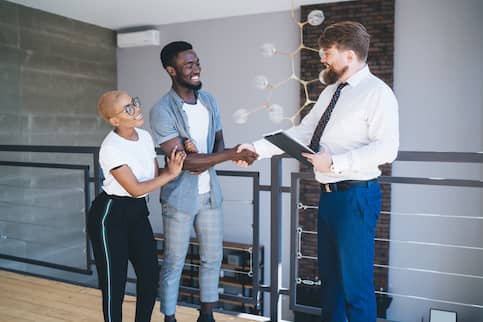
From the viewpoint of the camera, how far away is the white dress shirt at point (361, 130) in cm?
154

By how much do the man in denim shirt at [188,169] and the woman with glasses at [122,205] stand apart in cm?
10

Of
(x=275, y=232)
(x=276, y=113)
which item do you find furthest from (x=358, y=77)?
(x=276, y=113)

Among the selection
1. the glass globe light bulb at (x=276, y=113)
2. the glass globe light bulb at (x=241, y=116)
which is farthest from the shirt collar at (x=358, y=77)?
the glass globe light bulb at (x=241, y=116)

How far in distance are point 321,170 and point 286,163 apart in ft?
15.3

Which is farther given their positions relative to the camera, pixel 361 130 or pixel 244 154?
pixel 244 154

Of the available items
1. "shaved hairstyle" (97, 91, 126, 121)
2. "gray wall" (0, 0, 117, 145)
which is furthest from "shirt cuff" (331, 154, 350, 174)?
"gray wall" (0, 0, 117, 145)

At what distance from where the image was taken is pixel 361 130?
162 centimetres

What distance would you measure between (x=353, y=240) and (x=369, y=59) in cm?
442

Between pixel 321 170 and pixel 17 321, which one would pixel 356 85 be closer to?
pixel 321 170

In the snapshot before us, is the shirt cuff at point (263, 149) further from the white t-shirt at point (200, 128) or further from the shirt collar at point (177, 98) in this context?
the shirt collar at point (177, 98)

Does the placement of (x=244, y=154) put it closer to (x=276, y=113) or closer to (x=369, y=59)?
(x=276, y=113)

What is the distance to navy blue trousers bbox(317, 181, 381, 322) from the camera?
5.29ft

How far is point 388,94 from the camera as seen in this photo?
1.56 metres

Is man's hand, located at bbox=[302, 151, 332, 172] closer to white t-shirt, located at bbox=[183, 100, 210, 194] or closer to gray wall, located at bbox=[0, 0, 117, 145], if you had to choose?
white t-shirt, located at bbox=[183, 100, 210, 194]
